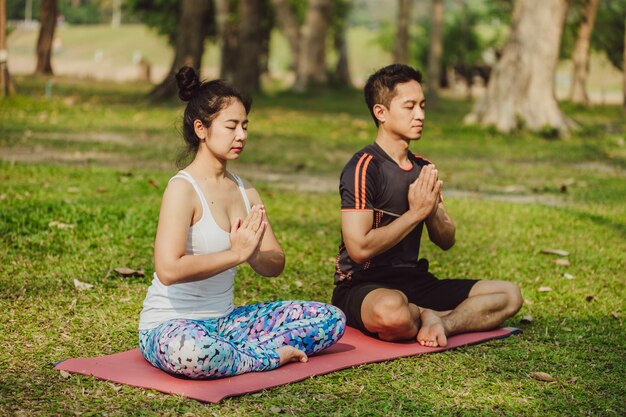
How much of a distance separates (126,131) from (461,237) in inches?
328

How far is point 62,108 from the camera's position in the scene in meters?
18.7

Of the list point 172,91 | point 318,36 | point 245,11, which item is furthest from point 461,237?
point 318,36

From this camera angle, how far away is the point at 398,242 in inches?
219

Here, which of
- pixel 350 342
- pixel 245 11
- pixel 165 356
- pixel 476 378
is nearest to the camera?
pixel 165 356

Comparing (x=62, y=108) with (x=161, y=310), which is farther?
(x=62, y=108)

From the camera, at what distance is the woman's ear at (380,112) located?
18.8 ft

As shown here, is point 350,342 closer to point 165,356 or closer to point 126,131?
point 165,356

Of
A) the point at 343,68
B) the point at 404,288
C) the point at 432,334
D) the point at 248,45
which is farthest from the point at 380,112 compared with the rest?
the point at 343,68

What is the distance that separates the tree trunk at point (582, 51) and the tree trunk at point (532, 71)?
49.9 feet

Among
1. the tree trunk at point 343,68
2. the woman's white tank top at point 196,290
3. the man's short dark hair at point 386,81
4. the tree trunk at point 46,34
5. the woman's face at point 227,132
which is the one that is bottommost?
the tree trunk at point 343,68

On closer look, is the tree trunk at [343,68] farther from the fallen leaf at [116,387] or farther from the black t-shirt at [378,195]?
the fallen leaf at [116,387]

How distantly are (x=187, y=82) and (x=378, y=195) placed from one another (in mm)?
1317

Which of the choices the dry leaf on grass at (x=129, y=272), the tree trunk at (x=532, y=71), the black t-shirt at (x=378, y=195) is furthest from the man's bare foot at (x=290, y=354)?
the tree trunk at (x=532, y=71)

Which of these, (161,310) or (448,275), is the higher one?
(161,310)
